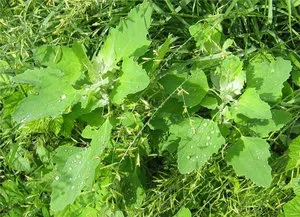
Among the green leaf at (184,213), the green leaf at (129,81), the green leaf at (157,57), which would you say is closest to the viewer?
the green leaf at (129,81)

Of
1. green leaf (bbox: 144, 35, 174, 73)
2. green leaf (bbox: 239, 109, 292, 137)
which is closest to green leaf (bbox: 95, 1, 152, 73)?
green leaf (bbox: 144, 35, 174, 73)

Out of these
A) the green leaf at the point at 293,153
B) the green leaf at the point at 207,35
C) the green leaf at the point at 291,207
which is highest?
the green leaf at the point at 207,35

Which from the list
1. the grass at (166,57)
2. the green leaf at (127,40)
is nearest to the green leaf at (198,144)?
the grass at (166,57)

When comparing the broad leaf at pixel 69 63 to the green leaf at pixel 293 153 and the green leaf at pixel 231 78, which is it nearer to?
the green leaf at pixel 231 78

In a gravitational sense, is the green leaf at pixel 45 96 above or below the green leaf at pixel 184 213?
above

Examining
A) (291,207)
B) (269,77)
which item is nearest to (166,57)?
(269,77)

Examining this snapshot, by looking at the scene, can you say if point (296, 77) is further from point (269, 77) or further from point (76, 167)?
point (76, 167)
